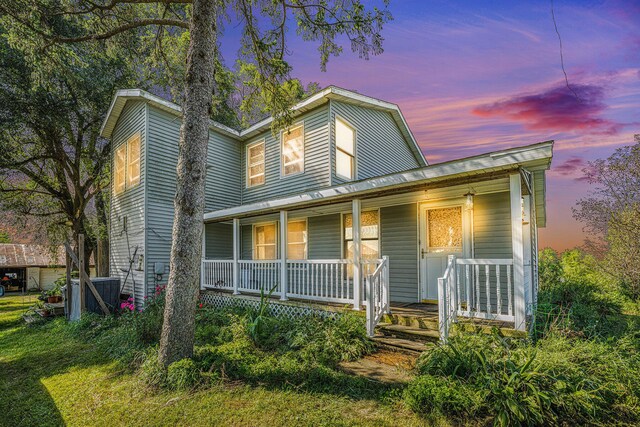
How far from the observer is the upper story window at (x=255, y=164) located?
1155cm

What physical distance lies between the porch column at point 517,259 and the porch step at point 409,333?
1196mm

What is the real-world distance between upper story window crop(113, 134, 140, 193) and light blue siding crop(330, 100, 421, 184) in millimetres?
7144

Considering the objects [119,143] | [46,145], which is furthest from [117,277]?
[46,145]

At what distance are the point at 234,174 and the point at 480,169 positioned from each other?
31.0 ft

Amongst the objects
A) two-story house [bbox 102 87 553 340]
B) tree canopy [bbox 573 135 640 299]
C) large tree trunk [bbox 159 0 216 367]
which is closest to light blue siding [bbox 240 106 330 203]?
two-story house [bbox 102 87 553 340]

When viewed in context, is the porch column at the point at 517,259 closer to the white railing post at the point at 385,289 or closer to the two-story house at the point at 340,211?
the two-story house at the point at 340,211

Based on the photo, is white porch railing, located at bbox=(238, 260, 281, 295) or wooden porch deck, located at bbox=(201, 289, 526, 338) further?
white porch railing, located at bbox=(238, 260, 281, 295)

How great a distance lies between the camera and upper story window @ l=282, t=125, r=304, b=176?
992cm

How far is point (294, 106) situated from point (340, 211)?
3.56 m

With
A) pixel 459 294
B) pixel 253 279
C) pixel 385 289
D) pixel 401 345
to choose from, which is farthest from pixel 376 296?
pixel 253 279

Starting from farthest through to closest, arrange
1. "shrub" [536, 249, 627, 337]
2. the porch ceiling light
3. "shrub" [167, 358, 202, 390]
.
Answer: the porch ceiling light → "shrub" [536, 249, 627, 337] → "shrub" [167, 358, 202, 390]

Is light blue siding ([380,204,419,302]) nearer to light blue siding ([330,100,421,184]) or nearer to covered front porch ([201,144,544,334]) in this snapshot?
covered front porch ([201,144,544,334])

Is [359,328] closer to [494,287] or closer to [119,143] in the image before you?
[494,287]

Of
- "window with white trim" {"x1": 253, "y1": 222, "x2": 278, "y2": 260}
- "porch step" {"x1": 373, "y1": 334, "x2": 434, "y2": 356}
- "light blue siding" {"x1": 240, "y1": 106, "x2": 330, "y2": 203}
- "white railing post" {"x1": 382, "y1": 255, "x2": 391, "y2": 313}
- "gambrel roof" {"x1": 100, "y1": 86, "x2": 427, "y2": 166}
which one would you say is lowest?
"porch step" {"x1": 373, "y1": 334, "x2": 434, "y2": 356}
